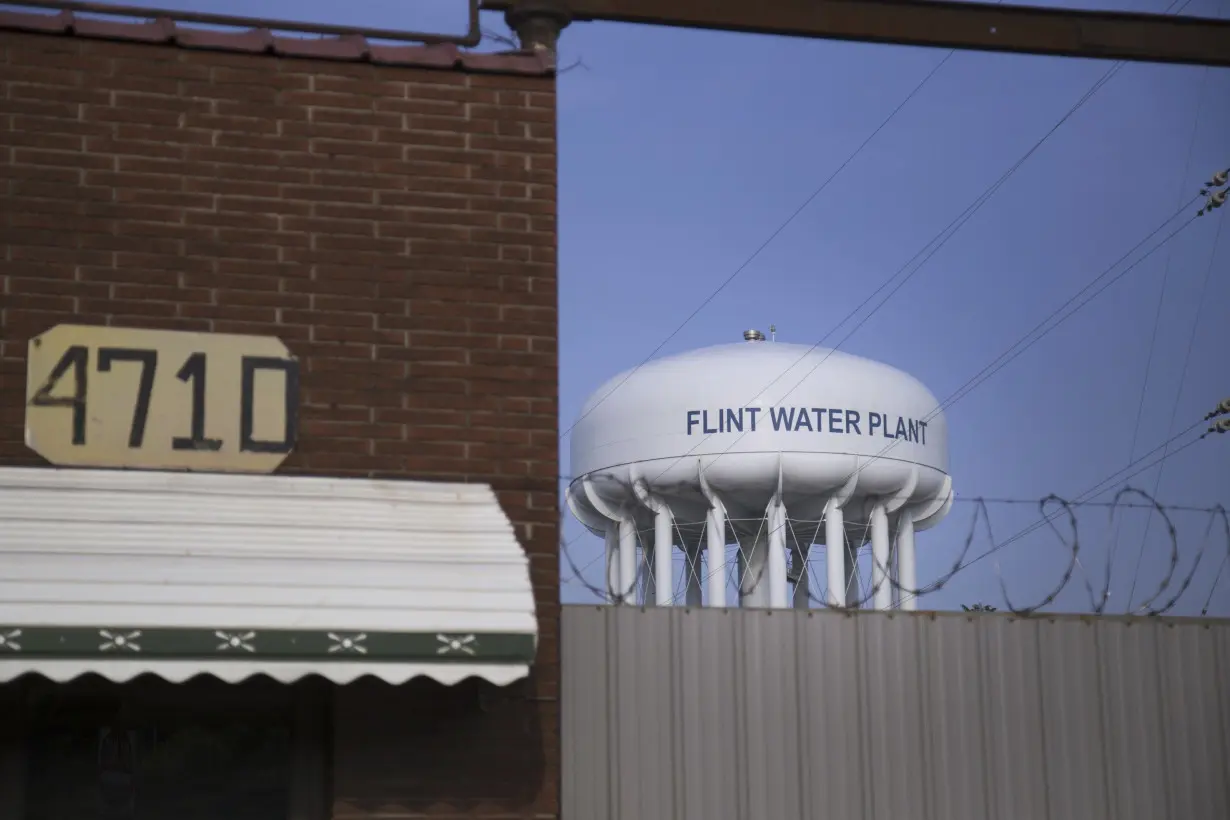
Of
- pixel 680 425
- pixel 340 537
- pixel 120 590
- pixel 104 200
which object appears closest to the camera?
pixel 120 590

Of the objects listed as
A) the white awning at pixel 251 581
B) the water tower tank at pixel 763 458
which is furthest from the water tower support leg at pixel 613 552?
the white awning at pixel 251 581

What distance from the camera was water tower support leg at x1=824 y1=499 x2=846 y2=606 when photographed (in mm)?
29734

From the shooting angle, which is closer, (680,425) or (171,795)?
(171,795)

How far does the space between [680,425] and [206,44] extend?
21788 mm

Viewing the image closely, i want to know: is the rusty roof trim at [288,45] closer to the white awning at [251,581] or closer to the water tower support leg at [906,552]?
the white awning at [251,581]

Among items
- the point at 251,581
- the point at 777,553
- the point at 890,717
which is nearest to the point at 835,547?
the point at 777,553

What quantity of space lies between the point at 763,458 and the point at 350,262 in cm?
2145

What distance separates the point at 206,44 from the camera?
9102 millimetres

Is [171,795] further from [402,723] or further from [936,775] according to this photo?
[936,775]

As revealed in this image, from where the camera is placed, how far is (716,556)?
3155 cm

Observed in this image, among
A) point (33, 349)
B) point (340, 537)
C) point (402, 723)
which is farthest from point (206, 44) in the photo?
point (402, 723)

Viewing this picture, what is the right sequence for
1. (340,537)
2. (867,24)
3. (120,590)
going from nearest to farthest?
(120,590), (340,537), (867,24)

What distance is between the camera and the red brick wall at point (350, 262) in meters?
8.56

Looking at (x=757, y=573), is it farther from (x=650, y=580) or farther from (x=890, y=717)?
(x=890, y=717)
